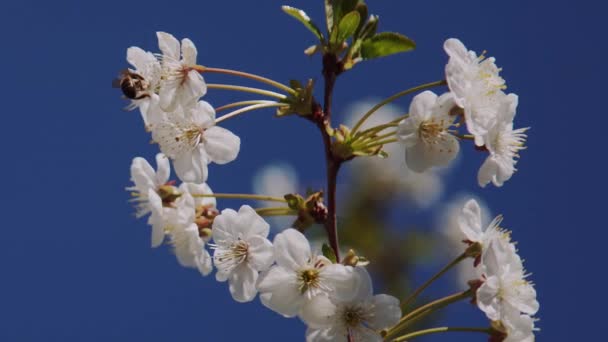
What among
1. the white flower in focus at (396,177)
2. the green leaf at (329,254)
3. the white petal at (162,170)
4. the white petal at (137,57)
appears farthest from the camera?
the white flower in focus at (396,177)

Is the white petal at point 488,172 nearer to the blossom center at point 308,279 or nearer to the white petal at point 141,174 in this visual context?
the blossom center at point 308,279

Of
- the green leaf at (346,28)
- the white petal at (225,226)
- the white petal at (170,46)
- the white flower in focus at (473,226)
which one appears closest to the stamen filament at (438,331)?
the white flower in focus at (473,226)

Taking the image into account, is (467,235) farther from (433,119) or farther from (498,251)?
(433,119)

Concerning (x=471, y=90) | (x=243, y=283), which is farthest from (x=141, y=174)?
(x=471, y=90)

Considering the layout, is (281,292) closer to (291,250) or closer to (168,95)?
(291,250)

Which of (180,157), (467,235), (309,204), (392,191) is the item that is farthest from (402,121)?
(392,191)
